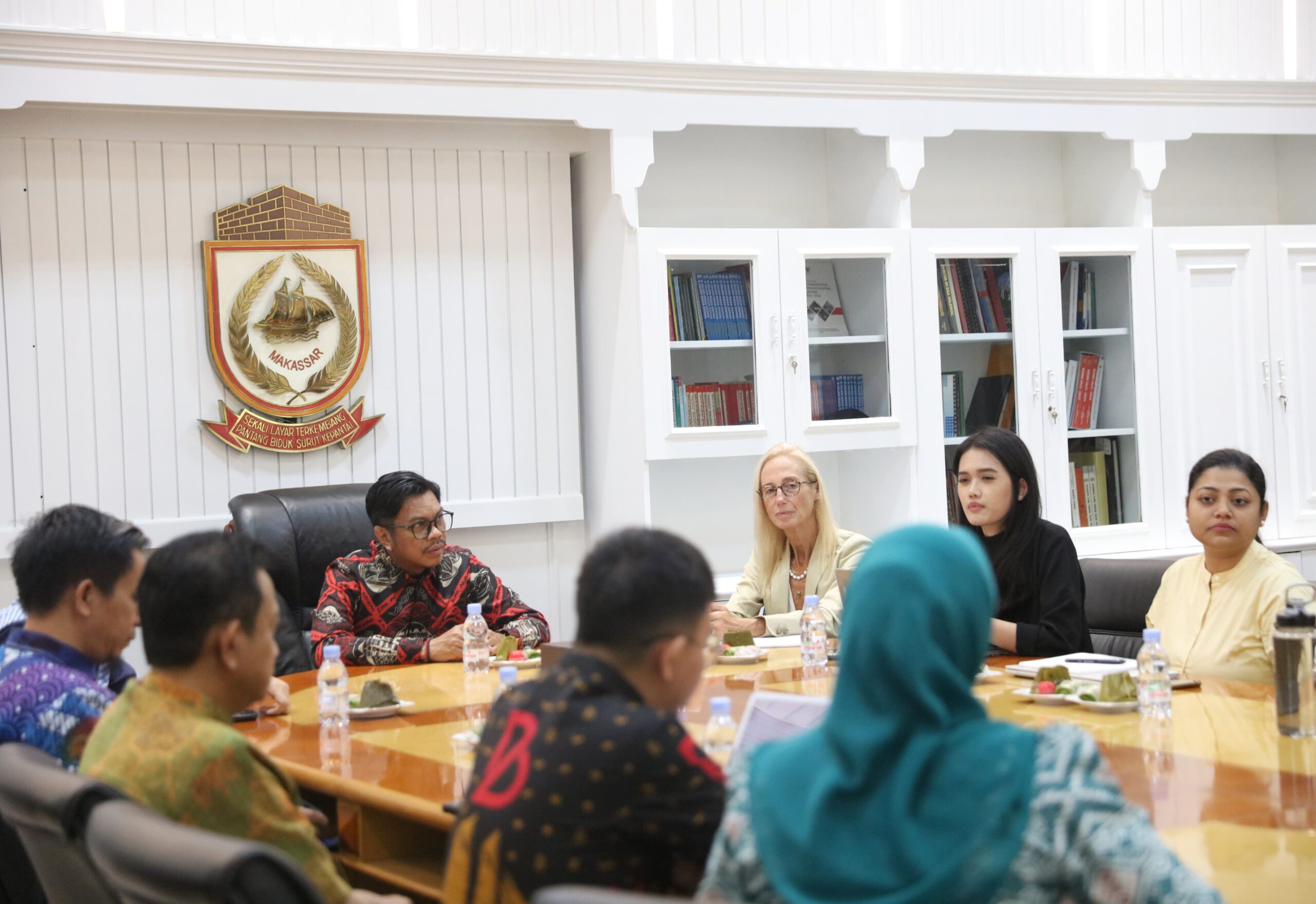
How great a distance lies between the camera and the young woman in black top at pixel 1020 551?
3.18 meters

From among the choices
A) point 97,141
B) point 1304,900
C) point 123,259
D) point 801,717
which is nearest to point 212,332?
point 123,259

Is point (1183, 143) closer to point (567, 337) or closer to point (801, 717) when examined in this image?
point (567, 337)

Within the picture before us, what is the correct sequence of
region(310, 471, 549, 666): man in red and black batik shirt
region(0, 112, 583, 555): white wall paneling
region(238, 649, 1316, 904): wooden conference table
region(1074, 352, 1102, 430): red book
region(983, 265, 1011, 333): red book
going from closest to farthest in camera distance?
region(238, 649, 1316, 904): wooden conference table, region(310, 471, 549, 666): man in red and black batik shirt, region(0, 112, 583, 555): white wall paneling, region(983, 265, 1011, 333): red book, region(1074, 352, 1102, 430): red book

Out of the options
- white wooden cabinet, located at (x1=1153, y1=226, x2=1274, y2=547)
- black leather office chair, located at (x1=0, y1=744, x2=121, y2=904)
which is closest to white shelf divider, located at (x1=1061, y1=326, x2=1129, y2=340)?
white wooden cabinet, located at (x1=1153, y1=226, x2=1274, y2=547)

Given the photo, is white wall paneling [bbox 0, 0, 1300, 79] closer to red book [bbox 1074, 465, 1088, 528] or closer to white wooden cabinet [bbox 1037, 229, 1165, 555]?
white wooden cabinet [bbox 1037, 229, 1165, 555]

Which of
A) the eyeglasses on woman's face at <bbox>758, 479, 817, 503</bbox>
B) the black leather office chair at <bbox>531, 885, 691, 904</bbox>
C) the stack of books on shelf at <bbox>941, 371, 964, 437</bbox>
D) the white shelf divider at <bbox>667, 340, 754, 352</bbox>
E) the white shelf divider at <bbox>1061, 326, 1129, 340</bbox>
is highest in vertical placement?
the white shelf divider at <bbox>1061, 326, 1129, 340</bbox>

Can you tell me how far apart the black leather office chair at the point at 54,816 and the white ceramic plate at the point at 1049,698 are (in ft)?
5.43

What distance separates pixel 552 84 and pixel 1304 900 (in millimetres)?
3605

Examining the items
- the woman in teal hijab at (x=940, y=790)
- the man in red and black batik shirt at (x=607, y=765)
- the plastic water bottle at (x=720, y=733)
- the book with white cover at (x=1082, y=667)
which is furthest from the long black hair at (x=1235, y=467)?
the woman in teal hijab at (x=940, y=790)

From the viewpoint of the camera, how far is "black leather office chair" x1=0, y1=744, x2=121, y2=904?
155cm

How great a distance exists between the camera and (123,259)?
4.22 metres

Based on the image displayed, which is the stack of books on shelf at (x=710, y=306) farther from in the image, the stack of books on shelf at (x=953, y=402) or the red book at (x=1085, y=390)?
the red book at (x=1085, y=390)

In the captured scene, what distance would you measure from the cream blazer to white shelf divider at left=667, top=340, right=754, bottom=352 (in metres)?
1.02

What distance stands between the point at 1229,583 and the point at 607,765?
216 centimetres
